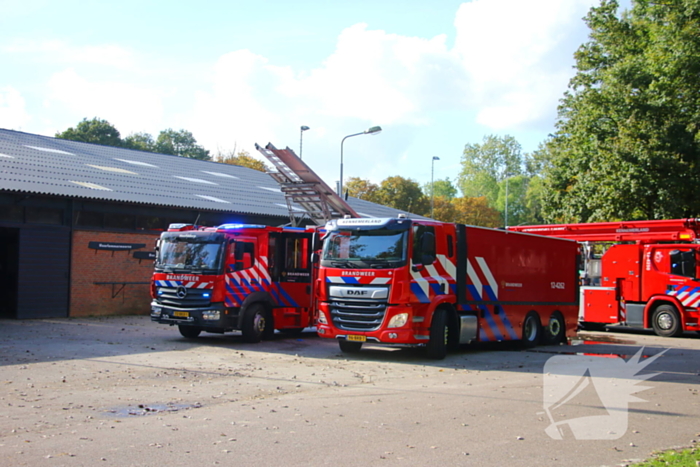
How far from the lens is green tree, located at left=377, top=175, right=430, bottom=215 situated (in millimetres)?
66250

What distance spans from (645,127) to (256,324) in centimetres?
1837

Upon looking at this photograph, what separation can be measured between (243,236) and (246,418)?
28.7 ft

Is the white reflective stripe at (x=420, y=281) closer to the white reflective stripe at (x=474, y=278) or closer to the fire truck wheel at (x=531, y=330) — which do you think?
the white reflective stripe at (x=474, y=278)

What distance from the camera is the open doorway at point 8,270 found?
22562mm

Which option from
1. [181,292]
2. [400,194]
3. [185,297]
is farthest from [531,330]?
[400,194]

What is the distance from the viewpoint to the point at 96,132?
223 feet

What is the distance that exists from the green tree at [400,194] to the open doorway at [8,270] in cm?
4433

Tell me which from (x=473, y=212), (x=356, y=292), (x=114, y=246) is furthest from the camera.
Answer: (x=473, y=212)

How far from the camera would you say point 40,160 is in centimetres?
2591

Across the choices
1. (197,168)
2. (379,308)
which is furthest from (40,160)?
(379,308)

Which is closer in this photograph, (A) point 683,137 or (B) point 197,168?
(A) point 683,137

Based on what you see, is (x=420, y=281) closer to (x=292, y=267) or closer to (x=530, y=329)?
(x=292, y=267)

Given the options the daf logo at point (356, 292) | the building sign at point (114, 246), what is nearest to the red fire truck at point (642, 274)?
the daf logo at point (356, 292)

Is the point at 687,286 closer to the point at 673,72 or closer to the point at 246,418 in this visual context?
the point at 673,72
